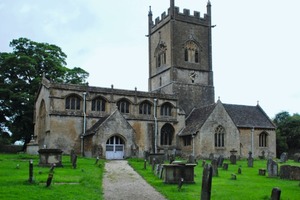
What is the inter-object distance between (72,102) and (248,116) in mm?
23256

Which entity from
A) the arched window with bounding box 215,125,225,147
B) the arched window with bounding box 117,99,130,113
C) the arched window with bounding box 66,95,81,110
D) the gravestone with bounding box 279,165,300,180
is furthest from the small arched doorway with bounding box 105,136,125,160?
the gravestone with bounding box 279,165,300,180

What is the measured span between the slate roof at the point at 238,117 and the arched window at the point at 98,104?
32.1 feet

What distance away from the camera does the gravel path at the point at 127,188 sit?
16050 millimetres

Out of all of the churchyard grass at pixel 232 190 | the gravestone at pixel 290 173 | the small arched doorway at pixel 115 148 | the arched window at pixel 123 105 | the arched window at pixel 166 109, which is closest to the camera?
the churchyard grass at pixel 232 190

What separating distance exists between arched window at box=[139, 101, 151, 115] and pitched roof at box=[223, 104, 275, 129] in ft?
36.5

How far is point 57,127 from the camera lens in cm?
4166

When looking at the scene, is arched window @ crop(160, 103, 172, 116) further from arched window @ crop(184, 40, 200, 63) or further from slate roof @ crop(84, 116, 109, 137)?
arched window @ crop(184, 40, 200, 63)

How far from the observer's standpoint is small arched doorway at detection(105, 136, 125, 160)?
4072 centimetres

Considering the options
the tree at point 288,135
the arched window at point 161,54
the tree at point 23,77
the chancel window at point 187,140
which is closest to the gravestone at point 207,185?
the chancel window at point 187,140

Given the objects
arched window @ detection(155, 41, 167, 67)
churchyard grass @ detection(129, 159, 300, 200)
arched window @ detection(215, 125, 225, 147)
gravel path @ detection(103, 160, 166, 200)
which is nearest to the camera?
churchyard grass @ detection(129, 159, 300, 200)

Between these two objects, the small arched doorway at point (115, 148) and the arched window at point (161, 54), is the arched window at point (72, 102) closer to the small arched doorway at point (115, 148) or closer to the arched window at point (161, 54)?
the small arched doorway at point (115, 148)

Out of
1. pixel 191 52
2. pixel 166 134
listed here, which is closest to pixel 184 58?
pixel 191 52

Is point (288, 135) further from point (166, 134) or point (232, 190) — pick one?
point (232, 190)

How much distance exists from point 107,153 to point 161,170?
18.9 m
